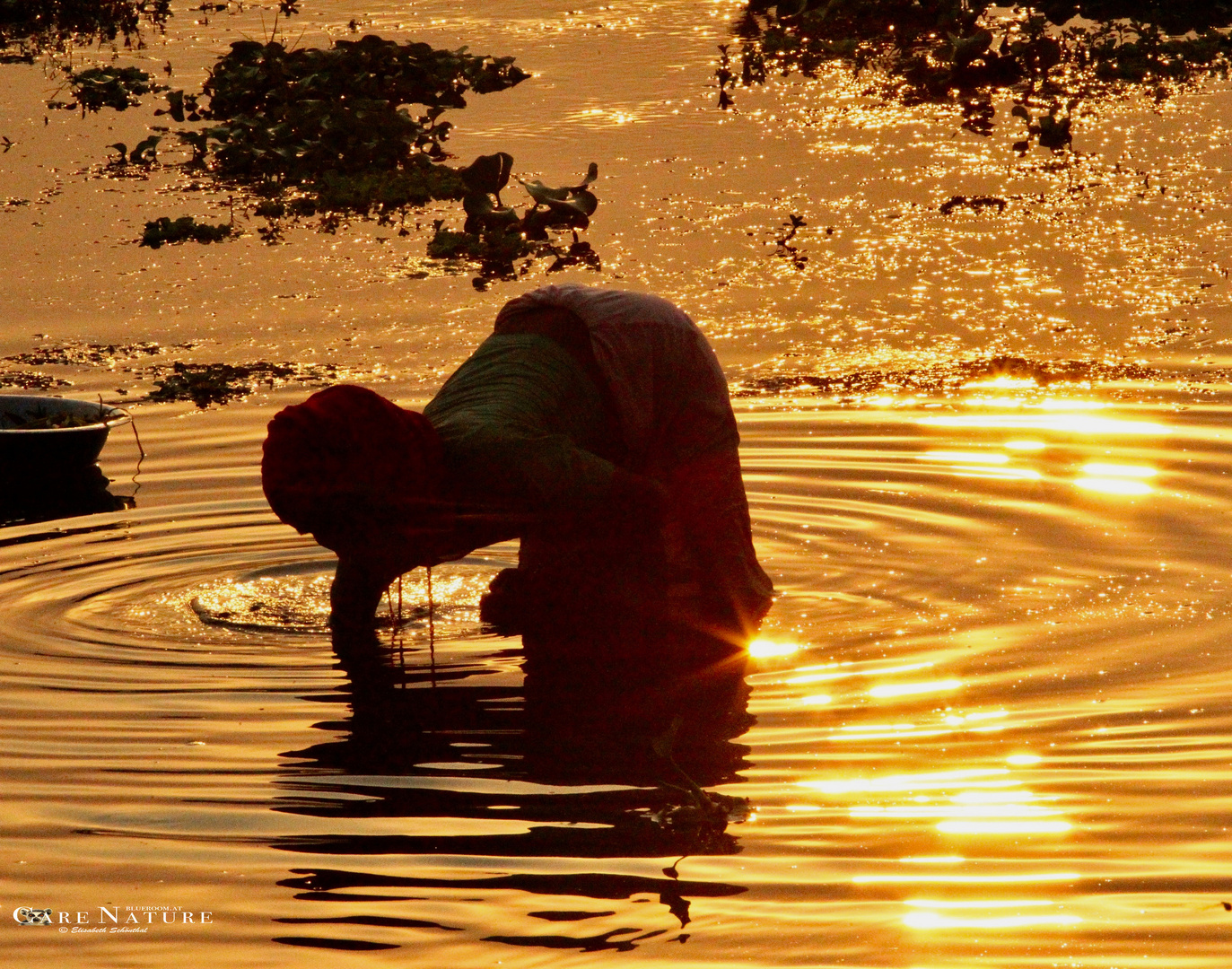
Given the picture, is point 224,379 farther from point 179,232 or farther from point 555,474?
point 555,474

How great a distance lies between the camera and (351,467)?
458 centimetres

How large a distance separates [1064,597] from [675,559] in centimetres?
118

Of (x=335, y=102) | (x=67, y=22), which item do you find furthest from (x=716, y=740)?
(x=67, y=22)

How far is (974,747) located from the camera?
4574mm

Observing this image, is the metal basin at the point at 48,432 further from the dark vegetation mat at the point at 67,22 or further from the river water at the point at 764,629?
the dark vegetation mat at the point at 67,22

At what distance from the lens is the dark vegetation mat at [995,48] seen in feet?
39.5

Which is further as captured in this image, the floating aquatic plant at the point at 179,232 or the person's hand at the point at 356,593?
the floating aquatic plant at the point at 179,232

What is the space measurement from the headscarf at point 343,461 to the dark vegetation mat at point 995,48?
7204mm

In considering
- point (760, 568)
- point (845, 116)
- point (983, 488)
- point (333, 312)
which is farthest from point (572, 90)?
point (760, 568)

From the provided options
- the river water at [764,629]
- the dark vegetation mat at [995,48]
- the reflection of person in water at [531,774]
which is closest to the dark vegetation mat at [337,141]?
the river water at [764,629]

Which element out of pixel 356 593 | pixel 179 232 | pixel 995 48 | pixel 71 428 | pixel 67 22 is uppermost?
pixel 67 22

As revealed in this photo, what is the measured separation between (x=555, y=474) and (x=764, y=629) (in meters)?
1.02

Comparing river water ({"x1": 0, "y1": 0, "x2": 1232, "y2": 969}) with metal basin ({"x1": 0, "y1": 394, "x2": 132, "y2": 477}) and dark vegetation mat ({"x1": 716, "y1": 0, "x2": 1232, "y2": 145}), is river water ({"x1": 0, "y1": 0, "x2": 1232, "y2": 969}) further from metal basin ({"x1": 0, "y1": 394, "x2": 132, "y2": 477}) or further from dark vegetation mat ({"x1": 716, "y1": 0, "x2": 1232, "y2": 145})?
dark vegetation mat ({"x1": 716, "y1": 0, "x2": 1232, "y2": 145})

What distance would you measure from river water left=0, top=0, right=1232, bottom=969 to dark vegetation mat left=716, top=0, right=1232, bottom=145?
0.57 meters
